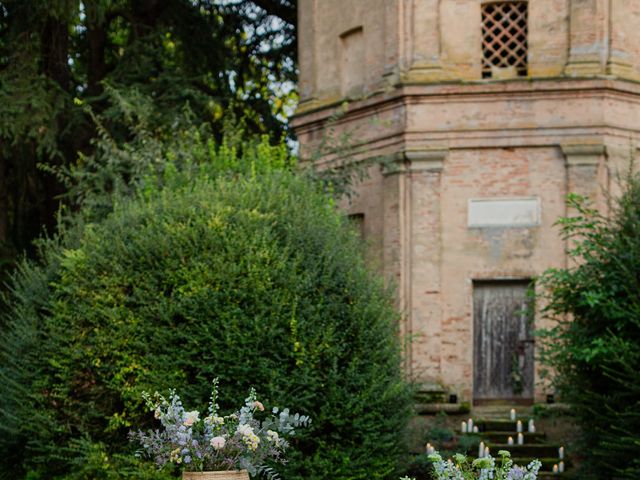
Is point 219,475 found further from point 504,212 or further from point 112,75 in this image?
point 112,75

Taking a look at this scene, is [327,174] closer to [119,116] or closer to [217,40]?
[119,116]

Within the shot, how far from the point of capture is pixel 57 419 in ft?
47.4

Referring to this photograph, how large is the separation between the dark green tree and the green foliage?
9.02m

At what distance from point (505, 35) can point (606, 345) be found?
830 cm

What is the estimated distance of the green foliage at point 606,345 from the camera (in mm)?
14617

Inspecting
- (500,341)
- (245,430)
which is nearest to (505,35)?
(500,341)

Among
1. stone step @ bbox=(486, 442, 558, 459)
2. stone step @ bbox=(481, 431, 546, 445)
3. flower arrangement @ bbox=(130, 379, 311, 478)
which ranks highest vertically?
flower arrangement @ bbox=(130, 379, 311, 478)

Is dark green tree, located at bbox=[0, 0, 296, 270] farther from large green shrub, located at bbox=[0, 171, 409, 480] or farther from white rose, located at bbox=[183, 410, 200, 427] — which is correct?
white rose, located at bbox=[183, 410, 200, 427]

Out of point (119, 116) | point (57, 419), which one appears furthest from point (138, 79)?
point (57, 419)

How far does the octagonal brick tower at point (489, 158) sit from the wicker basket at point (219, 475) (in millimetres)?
9710

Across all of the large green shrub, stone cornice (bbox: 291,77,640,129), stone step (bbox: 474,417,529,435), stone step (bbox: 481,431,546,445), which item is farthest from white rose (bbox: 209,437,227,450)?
stone cornice (bbox: 291,77,640,129)

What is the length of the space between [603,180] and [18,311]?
10.4 metres

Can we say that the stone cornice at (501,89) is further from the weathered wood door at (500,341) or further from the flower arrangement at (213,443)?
the flower arrangement at (213,443)

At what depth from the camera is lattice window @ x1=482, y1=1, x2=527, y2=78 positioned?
21.1 meters
